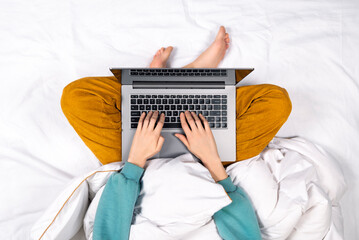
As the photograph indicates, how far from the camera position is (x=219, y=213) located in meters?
0.87

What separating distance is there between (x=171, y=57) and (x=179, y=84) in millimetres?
259

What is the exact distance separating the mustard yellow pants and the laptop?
2.1 inches

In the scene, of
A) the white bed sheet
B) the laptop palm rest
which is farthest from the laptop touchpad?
the white bed sheet

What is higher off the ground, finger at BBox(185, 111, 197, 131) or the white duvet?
finger at BBox(185, 111, 197, 131)

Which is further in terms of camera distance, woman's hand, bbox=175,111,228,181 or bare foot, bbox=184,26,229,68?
bare foot, bbox=184,26,229,68

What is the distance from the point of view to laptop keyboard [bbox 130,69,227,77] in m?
0.91

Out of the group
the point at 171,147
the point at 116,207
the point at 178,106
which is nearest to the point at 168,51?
the point at 178,106

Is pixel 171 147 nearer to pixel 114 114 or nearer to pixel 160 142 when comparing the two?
pixel 160 142

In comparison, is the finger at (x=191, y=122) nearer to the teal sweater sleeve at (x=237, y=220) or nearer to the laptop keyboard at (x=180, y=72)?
the laptop keyboard at (x=180, y=72)

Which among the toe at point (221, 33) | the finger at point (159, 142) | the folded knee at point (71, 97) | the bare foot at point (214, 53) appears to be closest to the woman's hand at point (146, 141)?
the finger at point (159, 142)

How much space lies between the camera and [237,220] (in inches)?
33.5

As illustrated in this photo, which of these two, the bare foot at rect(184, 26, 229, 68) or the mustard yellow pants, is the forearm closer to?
the mustard yellow pants

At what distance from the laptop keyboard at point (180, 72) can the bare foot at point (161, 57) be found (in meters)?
0.18

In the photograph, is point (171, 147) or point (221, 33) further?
point (221, 33)
